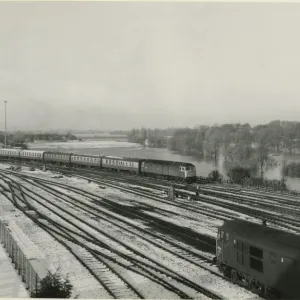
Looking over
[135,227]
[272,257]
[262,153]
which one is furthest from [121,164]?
[272,257]

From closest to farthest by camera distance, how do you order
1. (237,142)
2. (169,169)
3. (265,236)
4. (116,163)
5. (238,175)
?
(265,236)
(169,169)
(238,175)
(116,163)
(237,142)

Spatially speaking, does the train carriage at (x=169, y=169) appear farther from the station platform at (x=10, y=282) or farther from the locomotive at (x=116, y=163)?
the station platform at (x=10, y=282)

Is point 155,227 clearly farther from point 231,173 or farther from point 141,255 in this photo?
point 231,173

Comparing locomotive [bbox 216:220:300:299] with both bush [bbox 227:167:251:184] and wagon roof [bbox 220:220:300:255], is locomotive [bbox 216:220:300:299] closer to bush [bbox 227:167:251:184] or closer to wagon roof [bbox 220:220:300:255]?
wagon roof [bbox 220:220:300:255]

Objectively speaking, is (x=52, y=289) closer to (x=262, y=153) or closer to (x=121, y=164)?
(x=121, y=164)

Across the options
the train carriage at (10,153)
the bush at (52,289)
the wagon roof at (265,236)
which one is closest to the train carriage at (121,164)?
the train carriage at (10,153)

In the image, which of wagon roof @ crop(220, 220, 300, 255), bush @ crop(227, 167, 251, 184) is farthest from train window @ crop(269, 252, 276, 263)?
bush @ crop(227, 167, 251, 184)

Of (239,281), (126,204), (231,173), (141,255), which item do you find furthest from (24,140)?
(239,281)

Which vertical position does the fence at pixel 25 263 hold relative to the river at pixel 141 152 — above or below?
below
